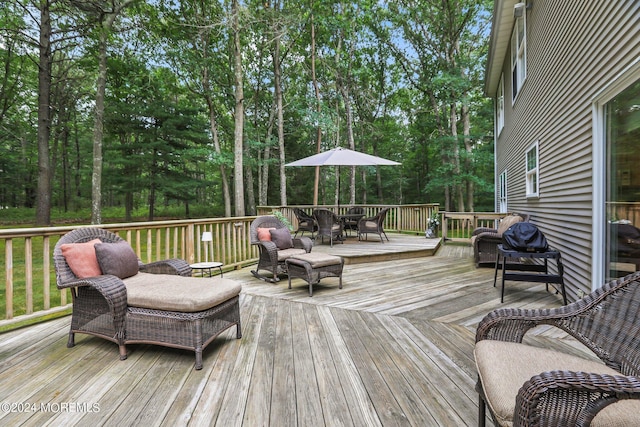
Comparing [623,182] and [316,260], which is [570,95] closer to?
[623,182]

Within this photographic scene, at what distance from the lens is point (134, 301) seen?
8.01ft

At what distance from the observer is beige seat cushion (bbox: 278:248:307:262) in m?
4.72

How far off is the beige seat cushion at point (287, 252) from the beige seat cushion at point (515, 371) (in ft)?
11.2

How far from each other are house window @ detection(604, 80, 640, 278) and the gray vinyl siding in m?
0.25

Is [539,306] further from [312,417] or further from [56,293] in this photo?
[56,293]

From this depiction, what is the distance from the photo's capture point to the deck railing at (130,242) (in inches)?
118

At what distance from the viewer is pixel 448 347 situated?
8.52 ft

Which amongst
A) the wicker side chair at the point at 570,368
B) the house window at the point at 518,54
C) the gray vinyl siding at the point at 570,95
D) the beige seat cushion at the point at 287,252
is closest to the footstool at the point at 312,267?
the beige seat cushion at the point at 287,252

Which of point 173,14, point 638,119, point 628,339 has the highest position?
Answer: point 173,14

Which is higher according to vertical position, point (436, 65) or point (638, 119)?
point (436, 65)

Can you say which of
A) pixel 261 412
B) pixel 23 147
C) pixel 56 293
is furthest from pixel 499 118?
pixel 23 147

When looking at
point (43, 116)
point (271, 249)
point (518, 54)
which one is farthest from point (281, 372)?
point (43, 116)

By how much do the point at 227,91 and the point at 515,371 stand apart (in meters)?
16.1

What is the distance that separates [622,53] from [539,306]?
2597 millimetres
